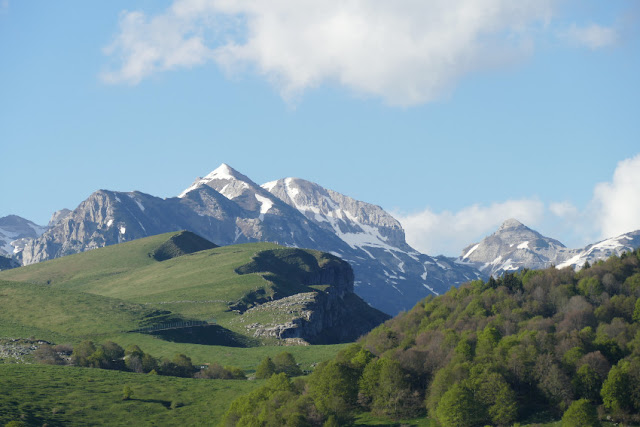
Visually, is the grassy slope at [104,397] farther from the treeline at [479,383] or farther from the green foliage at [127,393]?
the treeline at [479,383]

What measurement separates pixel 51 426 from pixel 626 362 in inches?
3979

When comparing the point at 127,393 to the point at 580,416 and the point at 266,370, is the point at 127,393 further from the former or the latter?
the point at 580,416

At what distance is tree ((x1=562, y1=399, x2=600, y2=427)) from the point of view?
12850 centimetres

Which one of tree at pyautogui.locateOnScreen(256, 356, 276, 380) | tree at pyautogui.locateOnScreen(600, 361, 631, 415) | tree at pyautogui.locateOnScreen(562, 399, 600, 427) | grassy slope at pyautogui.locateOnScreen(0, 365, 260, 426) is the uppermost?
tree at pyautogui.locateOnScreen(256, 356, 276, 380)

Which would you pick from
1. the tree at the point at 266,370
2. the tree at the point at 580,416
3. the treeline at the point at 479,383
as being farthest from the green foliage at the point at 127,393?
the tree at the point at 580,416

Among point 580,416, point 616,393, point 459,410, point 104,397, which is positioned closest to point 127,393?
point 104,397

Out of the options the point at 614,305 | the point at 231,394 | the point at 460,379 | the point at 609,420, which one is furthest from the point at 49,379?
the point at 614,305

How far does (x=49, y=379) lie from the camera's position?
17362 cm

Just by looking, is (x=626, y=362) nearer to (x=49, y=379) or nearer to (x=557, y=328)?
(x=557, y=328)

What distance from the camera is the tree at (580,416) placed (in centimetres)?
12850

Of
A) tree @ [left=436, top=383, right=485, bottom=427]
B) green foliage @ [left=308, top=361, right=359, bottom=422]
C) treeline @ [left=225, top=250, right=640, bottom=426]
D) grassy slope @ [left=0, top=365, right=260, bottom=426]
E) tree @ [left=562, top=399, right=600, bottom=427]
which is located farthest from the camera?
grassy slope @ [left=0, top=365, right=260, bottom=426]

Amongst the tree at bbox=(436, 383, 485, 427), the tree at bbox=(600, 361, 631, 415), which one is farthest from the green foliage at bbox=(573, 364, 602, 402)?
the tree at bbox=(436, 383, 485, 427)

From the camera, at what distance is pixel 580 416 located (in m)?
130

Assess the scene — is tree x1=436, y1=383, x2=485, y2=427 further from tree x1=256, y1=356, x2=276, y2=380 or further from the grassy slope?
tree x1=256, y1=356, x2=276, y2=380
